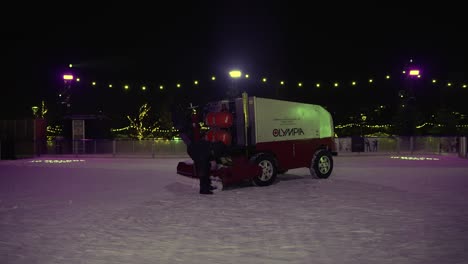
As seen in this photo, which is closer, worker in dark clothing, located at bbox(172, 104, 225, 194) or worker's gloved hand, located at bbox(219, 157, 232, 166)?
worker in dark clothing, located at bbox(172, 104, 225, 194)

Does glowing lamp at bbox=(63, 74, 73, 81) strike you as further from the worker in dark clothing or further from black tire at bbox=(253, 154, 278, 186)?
black tire at bbox=(253, 154, 278, 186)

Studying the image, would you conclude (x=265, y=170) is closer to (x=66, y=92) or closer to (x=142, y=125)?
(x=66, y=92)

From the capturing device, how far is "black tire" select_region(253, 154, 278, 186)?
44.6ft

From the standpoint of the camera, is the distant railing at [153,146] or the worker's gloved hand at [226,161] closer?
the worker's gloved hand at [226,161]

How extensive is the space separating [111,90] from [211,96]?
34.5ft

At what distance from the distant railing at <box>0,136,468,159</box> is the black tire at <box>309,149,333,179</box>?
14413mm

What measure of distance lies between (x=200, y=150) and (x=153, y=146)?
17255mm

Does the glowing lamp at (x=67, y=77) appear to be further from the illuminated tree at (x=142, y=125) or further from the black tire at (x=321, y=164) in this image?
the black tire at (x=321, y=164)

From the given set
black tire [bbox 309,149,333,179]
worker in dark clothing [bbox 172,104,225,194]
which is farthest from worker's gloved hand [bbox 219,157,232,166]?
black tire [bbox 309,149,333,179]

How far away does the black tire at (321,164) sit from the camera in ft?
50.2

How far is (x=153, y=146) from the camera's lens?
29031 mm

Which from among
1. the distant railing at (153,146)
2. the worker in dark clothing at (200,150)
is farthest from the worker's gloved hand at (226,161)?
the distant railing at (153,146)

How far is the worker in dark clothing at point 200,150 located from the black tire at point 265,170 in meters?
1.41

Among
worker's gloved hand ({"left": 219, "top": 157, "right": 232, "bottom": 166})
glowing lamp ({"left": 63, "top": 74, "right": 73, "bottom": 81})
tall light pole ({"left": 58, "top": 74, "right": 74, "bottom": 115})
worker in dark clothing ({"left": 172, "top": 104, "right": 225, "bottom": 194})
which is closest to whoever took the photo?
worker in dark clothing ({"left": 172, "top": 104, "right": 225, "bottom": 194})
